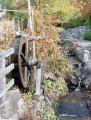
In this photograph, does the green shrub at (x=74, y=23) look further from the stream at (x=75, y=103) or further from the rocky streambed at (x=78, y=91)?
the stream at (x=75, y=103)

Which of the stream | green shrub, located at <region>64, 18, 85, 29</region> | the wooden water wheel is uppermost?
green shrub, located at <region>64, 18, 85, 29</region>

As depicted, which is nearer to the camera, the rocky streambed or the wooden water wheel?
the wooden water wheel

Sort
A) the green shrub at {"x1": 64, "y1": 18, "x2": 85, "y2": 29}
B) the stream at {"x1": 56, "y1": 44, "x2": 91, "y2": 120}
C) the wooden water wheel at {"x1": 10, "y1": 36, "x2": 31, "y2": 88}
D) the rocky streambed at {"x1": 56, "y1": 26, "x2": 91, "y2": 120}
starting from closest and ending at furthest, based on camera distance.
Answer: the wooden water wheel at {"x1": 10, "y1": 36, "x2": 31, "y2": 88} < the stream at {"x1": 56, "y1": 44, "x2": 91, "y2": 120} < the rocky streambed at {"x1": 56, "y1": 26, "x2": 91, "y2": 120} < the green shrub at {"x1": 64, "y1": 18, "x2": 85, "y2": 29}

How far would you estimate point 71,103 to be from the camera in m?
7.54

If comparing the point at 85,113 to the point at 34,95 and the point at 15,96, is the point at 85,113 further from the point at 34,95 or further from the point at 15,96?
the point at 15,96

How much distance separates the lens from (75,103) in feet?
24.7

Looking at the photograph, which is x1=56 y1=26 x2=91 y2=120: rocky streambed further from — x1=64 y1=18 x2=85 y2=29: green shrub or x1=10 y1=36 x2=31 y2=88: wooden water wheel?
x1=64 y1=18 x2=85 y2=29: green shrub

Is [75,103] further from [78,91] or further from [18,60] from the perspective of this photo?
[18,60]

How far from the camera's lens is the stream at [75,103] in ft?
22.9

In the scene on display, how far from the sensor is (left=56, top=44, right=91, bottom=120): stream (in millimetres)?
6965

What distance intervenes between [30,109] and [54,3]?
1234 cm

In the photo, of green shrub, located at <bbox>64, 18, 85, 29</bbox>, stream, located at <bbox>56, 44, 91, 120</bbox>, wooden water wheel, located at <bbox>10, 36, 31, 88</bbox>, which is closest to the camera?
wooden water wheel, located at <bbox>10, 36, 31, 88</bbox>

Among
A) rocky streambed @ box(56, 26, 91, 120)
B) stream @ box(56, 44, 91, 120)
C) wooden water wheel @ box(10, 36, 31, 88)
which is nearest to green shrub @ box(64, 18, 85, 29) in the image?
rocky streambed @ box(56, 26, 91, 120)

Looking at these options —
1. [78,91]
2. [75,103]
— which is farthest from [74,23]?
[75,103]
